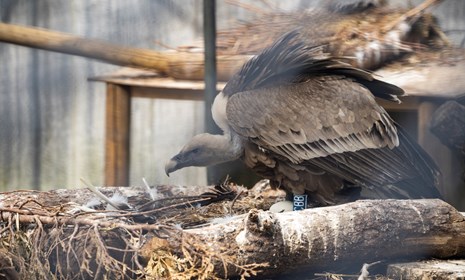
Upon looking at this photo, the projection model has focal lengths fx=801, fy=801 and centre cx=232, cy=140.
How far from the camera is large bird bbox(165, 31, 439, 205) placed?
8.81 ft

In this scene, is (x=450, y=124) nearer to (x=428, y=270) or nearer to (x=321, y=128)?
(x=321, y=128)

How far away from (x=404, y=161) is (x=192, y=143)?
2.47ft

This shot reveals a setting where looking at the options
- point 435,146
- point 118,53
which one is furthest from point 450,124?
point 118,53

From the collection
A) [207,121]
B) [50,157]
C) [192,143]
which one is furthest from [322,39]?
[50,157]

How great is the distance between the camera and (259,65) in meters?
2.78

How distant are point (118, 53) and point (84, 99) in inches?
29.7

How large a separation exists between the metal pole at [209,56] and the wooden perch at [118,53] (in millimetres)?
292

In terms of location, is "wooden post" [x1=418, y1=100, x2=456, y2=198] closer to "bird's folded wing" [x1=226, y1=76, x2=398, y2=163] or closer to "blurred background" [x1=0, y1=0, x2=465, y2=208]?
"blurred background" [x1=0, y1=0, x2=465, y2=208]

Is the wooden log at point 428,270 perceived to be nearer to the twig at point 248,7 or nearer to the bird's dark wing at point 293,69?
the bird's dark wing at point 293,69

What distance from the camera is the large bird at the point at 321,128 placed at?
2.69 metres

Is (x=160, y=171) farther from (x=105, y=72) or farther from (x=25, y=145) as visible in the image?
(x=25, y=145)

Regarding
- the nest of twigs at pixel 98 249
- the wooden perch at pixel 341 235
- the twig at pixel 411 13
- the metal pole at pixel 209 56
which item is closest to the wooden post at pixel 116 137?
the metal pole at pixel 209 56

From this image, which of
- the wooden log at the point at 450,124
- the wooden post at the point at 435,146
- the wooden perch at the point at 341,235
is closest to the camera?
the wooden perch at the point at 341,235

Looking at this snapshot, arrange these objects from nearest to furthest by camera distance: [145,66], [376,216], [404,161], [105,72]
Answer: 1. [376,216]
2. [404,161]
3. [145,66]
4. [105,72]
